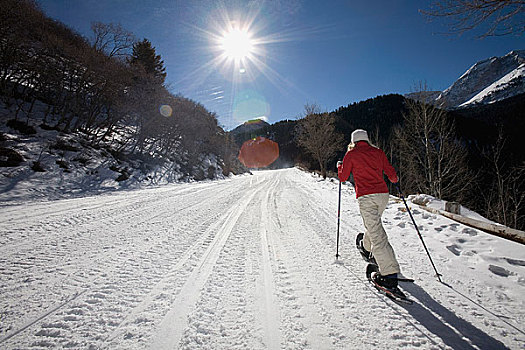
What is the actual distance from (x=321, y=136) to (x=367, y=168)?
20.7 m

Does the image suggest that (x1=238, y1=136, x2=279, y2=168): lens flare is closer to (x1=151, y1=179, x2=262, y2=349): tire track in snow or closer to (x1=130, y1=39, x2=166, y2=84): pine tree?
(x1=130, y1=39, x2=166, y2=84): pine tree

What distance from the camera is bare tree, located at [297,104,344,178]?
2198 cm

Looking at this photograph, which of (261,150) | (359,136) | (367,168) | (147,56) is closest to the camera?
(367,168)

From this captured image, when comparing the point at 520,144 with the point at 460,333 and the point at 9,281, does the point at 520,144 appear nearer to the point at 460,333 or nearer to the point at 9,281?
the point at 460,333

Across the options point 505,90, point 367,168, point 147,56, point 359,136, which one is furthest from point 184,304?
point 505,90

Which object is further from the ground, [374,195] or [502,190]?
[502,190]

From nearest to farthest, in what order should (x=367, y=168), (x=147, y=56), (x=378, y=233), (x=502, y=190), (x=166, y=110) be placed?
(x=378, y=233)
(x=367, y=168)
(x=502, y=190)
(x=166, y=110)
(x=147, y=56)

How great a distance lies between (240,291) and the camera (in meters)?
2.35

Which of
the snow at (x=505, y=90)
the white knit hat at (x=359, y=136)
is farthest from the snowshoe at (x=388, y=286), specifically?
the snow at (x=505, y=90)

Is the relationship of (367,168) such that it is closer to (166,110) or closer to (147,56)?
(166,110)

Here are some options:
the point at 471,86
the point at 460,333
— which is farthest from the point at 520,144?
the point at 471,86

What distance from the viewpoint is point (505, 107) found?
68688mm

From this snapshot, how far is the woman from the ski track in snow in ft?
1.28

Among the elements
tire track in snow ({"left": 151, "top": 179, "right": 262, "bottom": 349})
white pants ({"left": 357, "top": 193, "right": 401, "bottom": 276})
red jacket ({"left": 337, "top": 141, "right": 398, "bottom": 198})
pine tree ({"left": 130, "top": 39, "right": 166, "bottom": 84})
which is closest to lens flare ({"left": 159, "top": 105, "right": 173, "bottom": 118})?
pine tree ({"left": 130, "top": 39, "right": 166, "bottom": 84})
